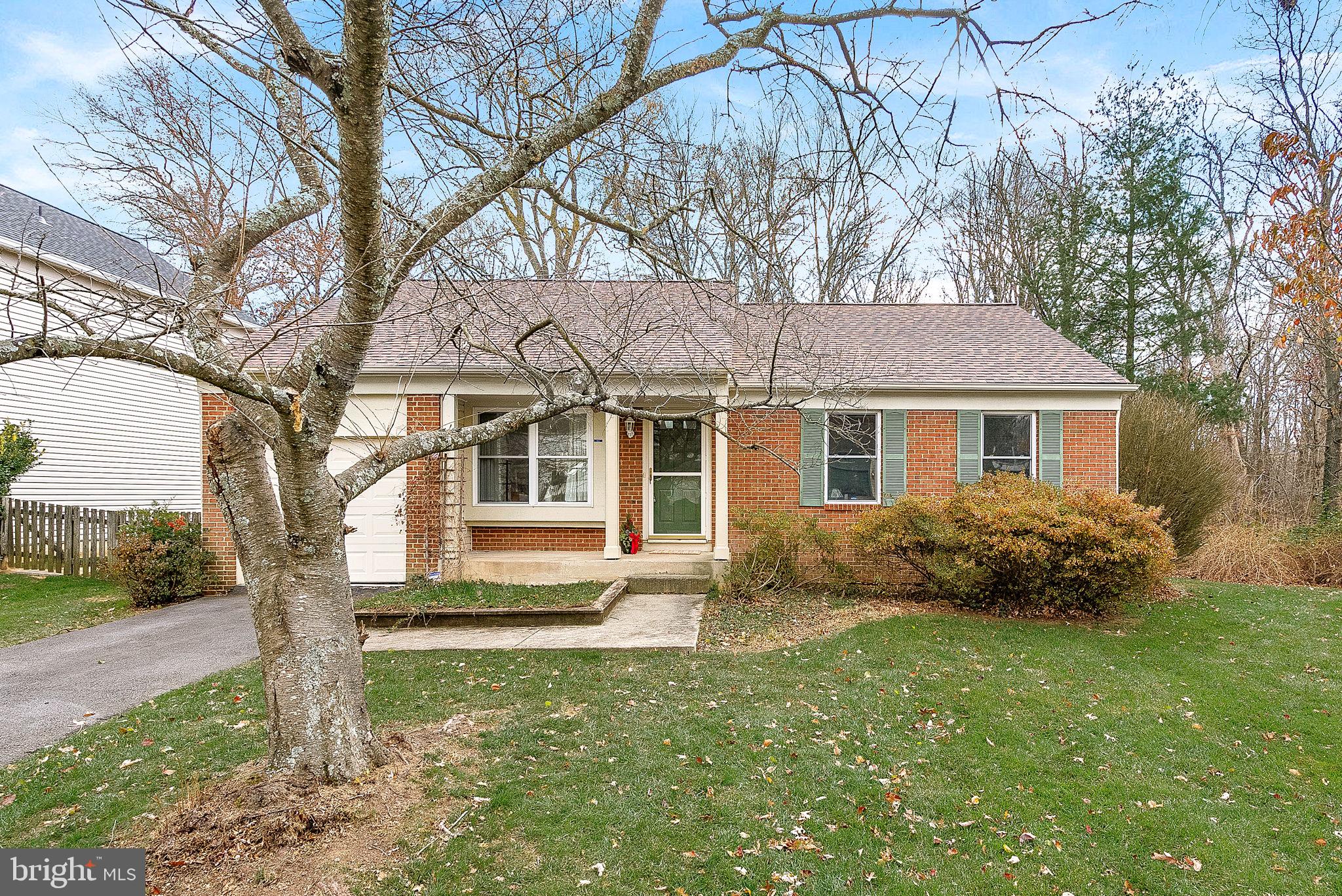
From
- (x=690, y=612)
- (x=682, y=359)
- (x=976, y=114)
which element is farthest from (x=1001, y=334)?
(x=976, y=114)

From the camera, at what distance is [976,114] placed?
414cm

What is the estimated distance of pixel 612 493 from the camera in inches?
409

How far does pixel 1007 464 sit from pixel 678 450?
17.8 feet

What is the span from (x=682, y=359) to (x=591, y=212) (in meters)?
5.92

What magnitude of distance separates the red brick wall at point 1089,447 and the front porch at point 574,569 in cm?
588

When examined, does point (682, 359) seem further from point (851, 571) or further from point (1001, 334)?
point (1001, 334)

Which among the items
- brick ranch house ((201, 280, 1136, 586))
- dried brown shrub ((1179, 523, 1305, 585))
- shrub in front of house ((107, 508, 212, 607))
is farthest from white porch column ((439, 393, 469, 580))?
dried brown shrub ((1179, 523, 1305, 585))

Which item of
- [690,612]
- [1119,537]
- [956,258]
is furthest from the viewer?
[956,258]

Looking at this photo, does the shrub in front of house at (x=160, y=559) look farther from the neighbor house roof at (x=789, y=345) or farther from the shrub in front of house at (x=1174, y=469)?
the shrub in front of house at (x=1174, y=469)

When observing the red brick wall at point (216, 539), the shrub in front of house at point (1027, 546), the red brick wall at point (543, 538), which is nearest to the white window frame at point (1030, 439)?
the shrub in front of house at point (1027, 546)

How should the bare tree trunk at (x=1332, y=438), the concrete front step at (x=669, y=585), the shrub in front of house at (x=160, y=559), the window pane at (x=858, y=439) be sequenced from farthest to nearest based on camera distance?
1. the bare tree trunk at (x=1332, y=438)
2. the window pane at (x=858, y=439)
3. the concrete front step at (x=669, y=585)
4. the shrub in front of house at (x=160, y=559)

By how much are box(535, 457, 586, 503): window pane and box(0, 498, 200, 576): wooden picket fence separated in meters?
5.85

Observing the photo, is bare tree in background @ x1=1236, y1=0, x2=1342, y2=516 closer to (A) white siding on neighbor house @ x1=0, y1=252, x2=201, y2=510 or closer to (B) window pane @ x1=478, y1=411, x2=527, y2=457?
(B) window pane @ x1=478, y1=411, x2=527, y2=457

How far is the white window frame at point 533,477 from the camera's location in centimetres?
1108
